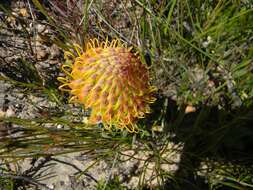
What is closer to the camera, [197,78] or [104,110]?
[104,110]

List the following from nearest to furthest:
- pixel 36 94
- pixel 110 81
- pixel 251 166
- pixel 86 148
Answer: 1. pixel 110 81
2. pixel 86 148
3. pixel 251 166
4. pixel 36 94

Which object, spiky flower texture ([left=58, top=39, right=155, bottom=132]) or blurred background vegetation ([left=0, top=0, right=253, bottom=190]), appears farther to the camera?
blurred background vegetation ([left=0, top=0, right=253, bottom=190])

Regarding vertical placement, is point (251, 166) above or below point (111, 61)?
below

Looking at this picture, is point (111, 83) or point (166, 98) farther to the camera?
point (166, 98)

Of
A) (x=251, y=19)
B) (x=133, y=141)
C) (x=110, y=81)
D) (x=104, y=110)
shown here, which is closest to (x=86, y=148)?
(x=133, y=141)

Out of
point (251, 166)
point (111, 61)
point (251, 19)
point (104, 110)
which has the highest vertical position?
point (251, 19)

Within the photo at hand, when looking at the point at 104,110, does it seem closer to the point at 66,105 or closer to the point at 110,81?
the point at 110,81

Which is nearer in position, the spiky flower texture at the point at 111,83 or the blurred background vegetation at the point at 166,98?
the spiky flower texture at the point at 111,83

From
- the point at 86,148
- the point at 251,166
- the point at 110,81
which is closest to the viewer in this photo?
the point at 110,81
